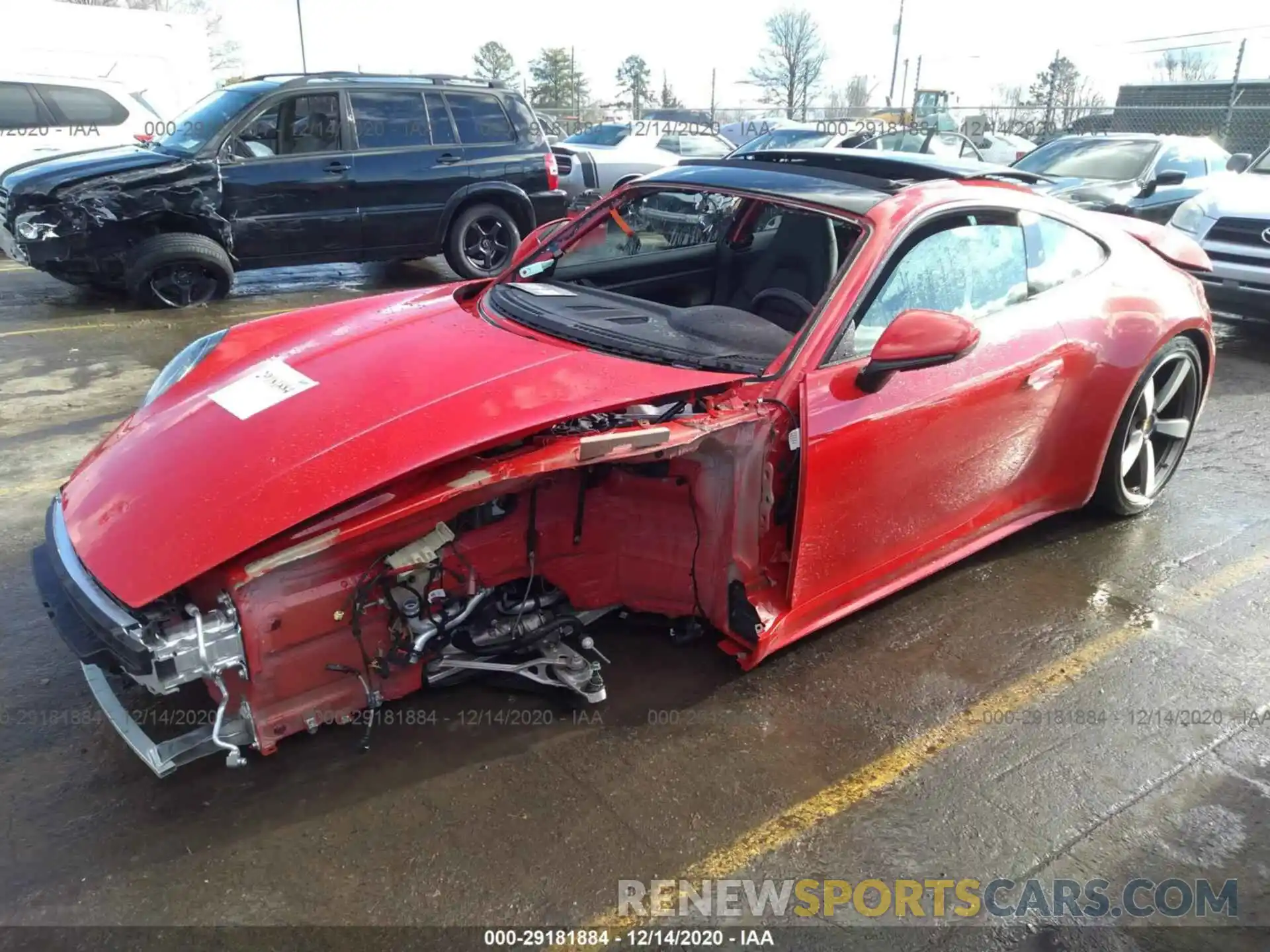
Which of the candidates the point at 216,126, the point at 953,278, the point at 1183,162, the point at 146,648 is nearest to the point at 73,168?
the point at 216,126

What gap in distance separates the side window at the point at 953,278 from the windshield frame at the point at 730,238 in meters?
0.12

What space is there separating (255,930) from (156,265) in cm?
664

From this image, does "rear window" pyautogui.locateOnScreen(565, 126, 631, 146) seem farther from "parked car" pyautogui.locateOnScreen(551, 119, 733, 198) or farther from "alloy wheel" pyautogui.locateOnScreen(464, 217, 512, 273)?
"alloy wheel" pyautogui.locateOnScreen(464, 217, 512, 273)

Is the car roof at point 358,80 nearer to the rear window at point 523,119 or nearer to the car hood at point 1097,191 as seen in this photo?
the rear window at point 523,119

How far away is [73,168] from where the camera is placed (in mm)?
6996

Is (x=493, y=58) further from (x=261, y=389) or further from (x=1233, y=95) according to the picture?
(x=261, y=389)

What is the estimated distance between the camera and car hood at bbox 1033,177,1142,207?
8.95 m

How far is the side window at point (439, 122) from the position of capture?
8.45m

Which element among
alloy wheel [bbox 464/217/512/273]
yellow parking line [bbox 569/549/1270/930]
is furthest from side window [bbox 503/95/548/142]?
yellow parking line [bbox 569/549/1270/930]

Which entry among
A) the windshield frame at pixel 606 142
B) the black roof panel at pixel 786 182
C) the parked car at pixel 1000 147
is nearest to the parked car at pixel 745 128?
the parked car at pixel 1000 147

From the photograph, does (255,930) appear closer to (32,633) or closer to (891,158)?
(32,633)

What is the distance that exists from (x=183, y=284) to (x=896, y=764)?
7.15 metres

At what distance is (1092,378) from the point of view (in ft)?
11.3

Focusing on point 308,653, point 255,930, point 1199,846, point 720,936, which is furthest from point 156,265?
point 1199,846
